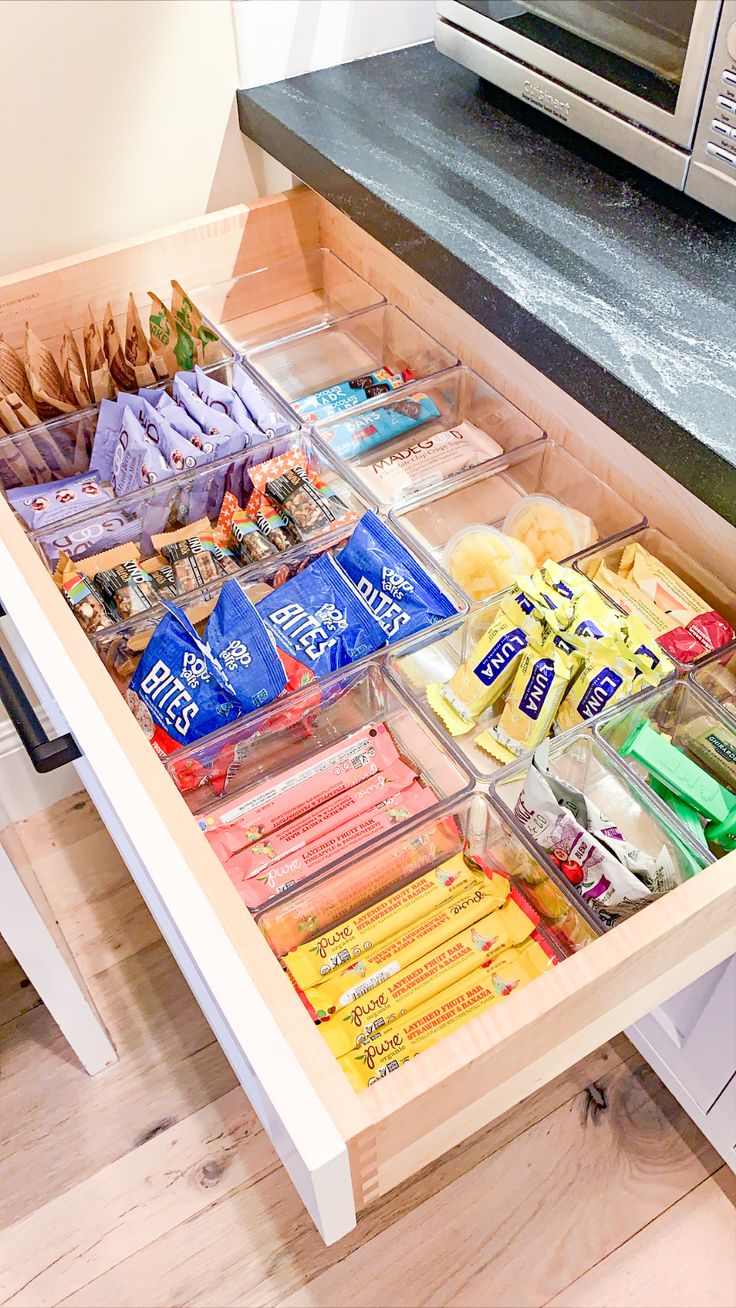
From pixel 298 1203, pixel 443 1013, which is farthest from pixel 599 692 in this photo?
pixel 298 1203

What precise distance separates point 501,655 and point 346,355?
582 mm

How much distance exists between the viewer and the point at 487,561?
1.04 metres

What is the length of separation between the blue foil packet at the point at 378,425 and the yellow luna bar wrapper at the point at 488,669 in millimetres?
326

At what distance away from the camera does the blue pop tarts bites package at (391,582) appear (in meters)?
0.97

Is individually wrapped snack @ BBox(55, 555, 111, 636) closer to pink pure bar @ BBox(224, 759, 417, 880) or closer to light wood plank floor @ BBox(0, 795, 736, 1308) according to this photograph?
pink pure bar @ BBox(224, 759, 417, 880)

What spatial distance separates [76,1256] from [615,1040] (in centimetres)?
74

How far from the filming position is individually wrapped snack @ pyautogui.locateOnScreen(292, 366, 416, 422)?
3.99 ft

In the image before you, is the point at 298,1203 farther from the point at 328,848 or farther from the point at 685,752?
the point at 685,752

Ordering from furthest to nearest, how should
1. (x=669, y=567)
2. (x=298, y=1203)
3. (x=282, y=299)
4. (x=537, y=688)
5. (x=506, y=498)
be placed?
1. (x=282, y=299)
2. (x=298, y=1203)
3. (x=506, y=498)
4. (x=669, y=567)
5. (x=537, y=688)

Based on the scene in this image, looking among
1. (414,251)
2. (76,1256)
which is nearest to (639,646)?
(414,251)

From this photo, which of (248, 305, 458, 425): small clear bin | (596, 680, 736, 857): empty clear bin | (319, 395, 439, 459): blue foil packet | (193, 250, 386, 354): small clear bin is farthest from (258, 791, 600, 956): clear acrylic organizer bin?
(193, 250, 386, 354): small clear bin

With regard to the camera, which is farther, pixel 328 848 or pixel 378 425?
pixel 378 425

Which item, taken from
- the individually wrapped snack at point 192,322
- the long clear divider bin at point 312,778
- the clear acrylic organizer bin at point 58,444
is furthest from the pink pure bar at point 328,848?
the individually wrapped snack at point 192,322

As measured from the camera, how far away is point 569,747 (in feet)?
2.83
